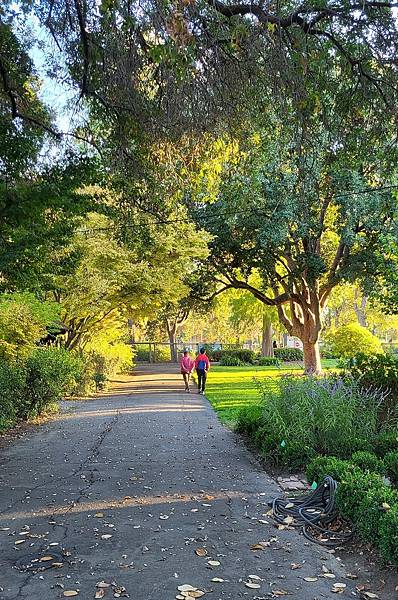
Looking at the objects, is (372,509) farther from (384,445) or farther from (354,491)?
(384,445)

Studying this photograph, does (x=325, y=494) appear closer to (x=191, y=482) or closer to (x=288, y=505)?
(x=288, y=505)

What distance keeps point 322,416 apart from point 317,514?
2.53m

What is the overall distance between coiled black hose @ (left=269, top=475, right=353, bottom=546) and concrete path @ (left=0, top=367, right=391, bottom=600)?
18 centimetres

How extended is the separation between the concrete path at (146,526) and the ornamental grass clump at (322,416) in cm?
73

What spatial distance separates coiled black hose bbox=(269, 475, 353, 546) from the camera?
17.6 ft

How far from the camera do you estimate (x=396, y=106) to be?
6613 millimetres

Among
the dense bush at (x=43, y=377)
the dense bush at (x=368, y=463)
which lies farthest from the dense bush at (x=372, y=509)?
the dense bush at (x=43, y=377)

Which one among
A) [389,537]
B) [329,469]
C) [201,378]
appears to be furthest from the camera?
[201,378]

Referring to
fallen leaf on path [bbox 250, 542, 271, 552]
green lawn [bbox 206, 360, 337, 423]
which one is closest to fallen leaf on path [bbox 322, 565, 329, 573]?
fallen leaf on path [bbox 250, 542, 271, 552]

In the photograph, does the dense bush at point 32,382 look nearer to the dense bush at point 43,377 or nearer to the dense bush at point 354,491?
the dense bush at point 43,377

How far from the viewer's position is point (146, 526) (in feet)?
18.4

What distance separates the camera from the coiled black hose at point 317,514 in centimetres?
536

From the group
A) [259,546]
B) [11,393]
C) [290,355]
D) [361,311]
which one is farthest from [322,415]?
[361,311]

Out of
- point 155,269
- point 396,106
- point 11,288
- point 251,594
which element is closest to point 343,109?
point 396,106
